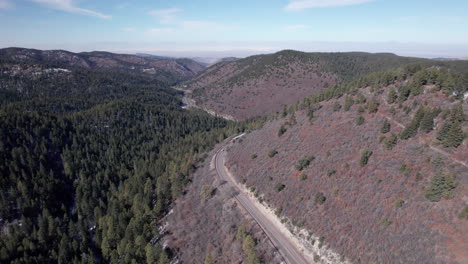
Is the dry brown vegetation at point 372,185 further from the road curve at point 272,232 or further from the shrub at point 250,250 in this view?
the shrub at point 250,250

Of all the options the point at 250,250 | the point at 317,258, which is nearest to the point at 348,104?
the point at 317,258

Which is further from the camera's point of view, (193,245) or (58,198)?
(58,198)

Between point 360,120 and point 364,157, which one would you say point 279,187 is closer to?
point 364,157

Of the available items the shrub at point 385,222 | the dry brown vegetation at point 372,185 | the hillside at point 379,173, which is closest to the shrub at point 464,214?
the hillside at point 379,173

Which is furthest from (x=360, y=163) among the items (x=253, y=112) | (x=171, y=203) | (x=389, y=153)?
(x=253, y=112)

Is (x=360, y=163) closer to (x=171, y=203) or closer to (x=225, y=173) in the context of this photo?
(x=225, y=173)
